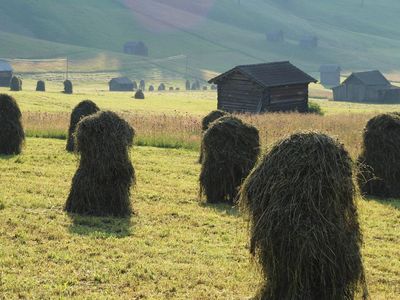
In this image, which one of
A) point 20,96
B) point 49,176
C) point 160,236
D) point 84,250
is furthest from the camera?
point 20,96

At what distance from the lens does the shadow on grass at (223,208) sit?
1689cm

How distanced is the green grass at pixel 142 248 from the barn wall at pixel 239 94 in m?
26.2

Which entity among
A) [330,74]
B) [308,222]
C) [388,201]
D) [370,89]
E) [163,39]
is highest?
[163,39]

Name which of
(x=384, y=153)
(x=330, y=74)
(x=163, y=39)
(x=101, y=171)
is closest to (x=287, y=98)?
(x=384, y=153)

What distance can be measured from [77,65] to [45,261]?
373 feet

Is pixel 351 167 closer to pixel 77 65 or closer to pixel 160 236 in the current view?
pixel 160 236

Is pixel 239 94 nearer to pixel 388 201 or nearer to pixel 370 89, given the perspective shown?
pixel 388 201

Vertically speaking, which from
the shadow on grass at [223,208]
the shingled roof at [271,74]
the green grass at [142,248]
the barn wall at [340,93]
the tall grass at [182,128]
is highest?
the barn wall at [340,93]

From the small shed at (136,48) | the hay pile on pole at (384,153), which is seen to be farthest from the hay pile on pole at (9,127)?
the small shed at (136,48)

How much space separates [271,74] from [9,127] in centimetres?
2514

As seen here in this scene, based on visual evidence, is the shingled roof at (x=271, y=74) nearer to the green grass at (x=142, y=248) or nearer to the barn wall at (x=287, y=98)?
the barn wall at (x=287, y=98)

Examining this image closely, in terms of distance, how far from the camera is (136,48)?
148 m

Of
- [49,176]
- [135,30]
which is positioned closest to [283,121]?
[49,176]

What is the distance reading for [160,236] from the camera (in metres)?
14.2
